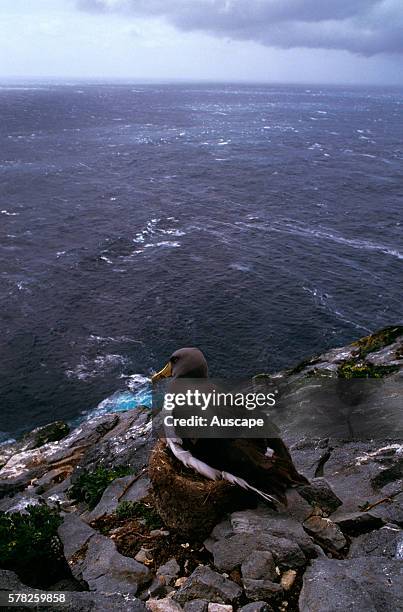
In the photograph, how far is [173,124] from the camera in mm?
165250

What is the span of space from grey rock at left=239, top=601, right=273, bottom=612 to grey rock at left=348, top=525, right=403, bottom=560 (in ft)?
6.44

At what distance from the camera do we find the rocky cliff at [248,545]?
24.8 feet

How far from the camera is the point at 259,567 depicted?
793 cm

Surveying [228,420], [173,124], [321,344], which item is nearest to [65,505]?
[228,420]

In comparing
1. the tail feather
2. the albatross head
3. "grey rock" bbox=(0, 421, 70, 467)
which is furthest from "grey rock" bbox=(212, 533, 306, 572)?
"grey rock" bbox=(0, 421, 70, 467)

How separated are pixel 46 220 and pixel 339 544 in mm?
70054

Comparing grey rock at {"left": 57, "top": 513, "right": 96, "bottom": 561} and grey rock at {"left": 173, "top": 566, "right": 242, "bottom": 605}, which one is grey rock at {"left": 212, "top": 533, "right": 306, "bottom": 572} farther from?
grey rock at {"left": 57, "top": 513, "right": 96, "bottom": 561}

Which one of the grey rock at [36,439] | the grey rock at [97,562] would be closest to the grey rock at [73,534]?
the grey rock at [97,562]

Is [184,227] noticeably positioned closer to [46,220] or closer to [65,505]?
[46,220]

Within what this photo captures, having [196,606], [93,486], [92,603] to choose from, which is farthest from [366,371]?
[92,603]

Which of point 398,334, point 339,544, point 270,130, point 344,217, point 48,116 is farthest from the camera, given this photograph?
point 48,116

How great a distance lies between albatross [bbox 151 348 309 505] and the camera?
28.4 feet

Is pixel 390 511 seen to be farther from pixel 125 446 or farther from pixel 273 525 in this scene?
pixel 125 446

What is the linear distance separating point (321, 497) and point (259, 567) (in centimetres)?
249
